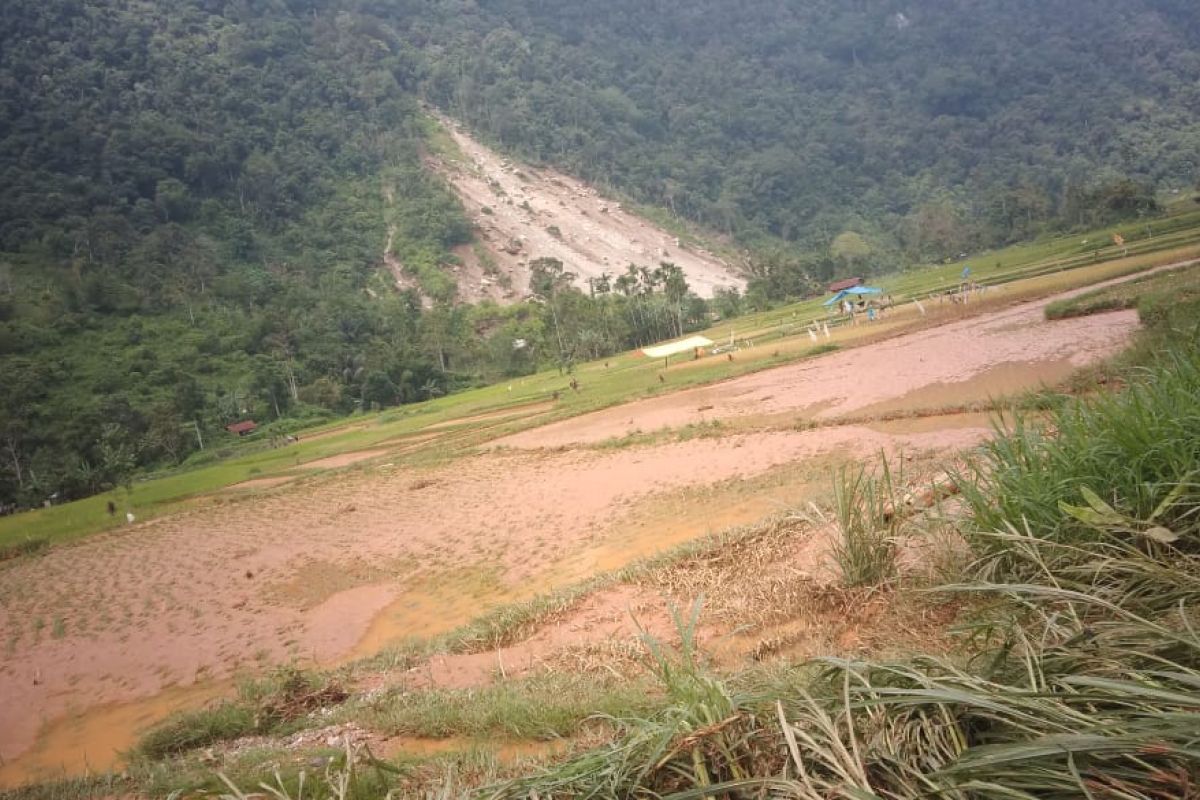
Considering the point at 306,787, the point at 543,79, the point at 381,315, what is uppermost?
the point at 543,79

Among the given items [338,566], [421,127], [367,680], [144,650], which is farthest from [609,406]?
[421,127]

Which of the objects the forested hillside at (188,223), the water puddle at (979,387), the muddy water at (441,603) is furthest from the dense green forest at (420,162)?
the water puddle at (979,387)

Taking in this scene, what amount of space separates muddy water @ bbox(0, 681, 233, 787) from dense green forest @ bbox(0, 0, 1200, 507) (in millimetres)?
25728

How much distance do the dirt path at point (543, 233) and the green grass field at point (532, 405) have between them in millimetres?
54872

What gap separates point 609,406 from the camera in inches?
955

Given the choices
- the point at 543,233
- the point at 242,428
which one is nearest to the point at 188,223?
the point at 543,233

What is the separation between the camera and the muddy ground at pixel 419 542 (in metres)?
7.87

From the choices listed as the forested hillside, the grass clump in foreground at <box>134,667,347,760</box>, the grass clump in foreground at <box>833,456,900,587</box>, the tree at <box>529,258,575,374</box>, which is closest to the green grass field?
the forested hillside

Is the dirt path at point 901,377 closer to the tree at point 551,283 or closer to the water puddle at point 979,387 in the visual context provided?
the water puddle at point 979,387

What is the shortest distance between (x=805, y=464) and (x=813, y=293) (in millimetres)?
63391

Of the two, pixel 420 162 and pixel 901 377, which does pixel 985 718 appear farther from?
pixel 420 162

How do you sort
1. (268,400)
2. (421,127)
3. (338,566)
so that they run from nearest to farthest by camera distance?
1. (338,566)
2. (268,400)
3. (421,127)

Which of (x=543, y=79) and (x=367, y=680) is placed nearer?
(x=367, y=680)

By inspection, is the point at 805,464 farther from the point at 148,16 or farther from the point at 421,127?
the point at 148,16
